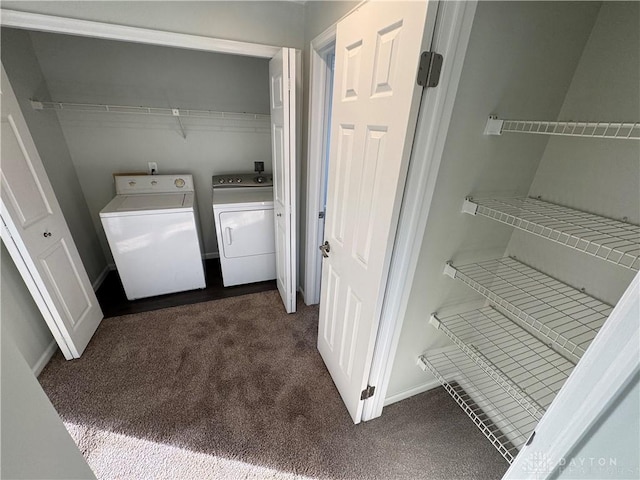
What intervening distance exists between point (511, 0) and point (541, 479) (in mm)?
1318

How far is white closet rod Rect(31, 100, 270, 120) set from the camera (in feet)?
6.91

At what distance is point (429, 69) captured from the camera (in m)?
0.79

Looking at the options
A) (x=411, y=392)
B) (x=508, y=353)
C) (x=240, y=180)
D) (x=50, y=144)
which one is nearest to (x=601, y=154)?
(x=508, y=353)

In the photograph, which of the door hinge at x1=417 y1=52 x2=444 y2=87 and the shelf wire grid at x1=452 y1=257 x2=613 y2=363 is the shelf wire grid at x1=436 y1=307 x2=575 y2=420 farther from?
the door hinge at x1=417 y1=52 x2=444 y2=87

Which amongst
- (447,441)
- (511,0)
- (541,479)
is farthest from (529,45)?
(447,441)

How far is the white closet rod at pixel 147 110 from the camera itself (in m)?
2.11

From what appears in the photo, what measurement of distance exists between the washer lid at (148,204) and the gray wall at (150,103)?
34cm

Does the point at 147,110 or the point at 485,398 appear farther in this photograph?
the point at 147,110

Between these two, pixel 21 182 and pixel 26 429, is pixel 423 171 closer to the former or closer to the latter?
pixel 26 429

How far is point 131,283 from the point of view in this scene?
7.59 feet

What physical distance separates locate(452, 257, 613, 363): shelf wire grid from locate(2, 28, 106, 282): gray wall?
2.98 meters

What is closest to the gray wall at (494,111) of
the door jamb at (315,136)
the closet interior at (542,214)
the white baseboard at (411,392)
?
the closet interior at (542,214)

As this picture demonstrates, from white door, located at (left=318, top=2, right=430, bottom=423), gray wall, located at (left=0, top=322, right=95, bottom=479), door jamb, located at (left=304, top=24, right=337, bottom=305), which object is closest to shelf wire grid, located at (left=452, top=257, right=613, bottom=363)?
white door, located at (left=318, top=2, right=430, bottom=423)

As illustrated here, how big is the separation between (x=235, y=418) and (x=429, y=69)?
1.87 m
